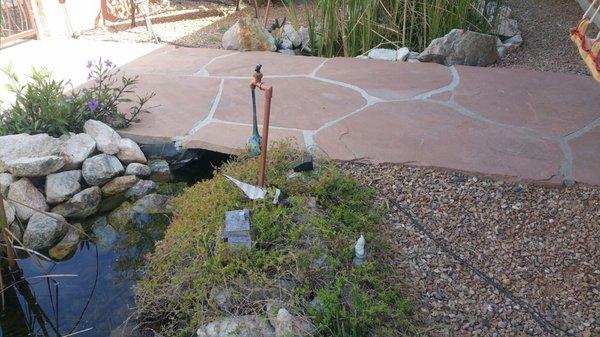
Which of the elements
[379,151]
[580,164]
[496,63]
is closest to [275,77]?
[379,151]

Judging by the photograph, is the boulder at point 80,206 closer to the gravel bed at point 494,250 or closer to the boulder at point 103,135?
the boulder at point 103,135

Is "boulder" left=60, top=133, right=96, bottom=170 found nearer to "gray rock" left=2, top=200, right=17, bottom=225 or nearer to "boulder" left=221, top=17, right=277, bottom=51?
"gray rock" left=2, top=200, right=17, bottom=225

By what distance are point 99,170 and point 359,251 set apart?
1.73 metres

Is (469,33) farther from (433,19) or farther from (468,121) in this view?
(468,121)

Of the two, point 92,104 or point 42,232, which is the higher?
point 92,104

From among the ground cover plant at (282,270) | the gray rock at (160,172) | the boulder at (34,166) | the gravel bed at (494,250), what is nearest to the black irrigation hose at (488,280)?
the gravel bed at (494,250)

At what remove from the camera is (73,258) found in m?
2.80

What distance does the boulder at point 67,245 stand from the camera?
9.23 feet

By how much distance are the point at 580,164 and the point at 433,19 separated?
230cm

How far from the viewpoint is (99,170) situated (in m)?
3.16

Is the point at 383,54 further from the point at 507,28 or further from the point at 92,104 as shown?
the point at 92,104

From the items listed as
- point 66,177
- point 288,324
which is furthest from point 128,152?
point 288,324

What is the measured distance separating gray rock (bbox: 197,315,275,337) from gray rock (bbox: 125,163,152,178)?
4.81 feet

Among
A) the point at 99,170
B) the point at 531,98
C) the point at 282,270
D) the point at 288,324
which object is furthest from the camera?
the point at 531,98
